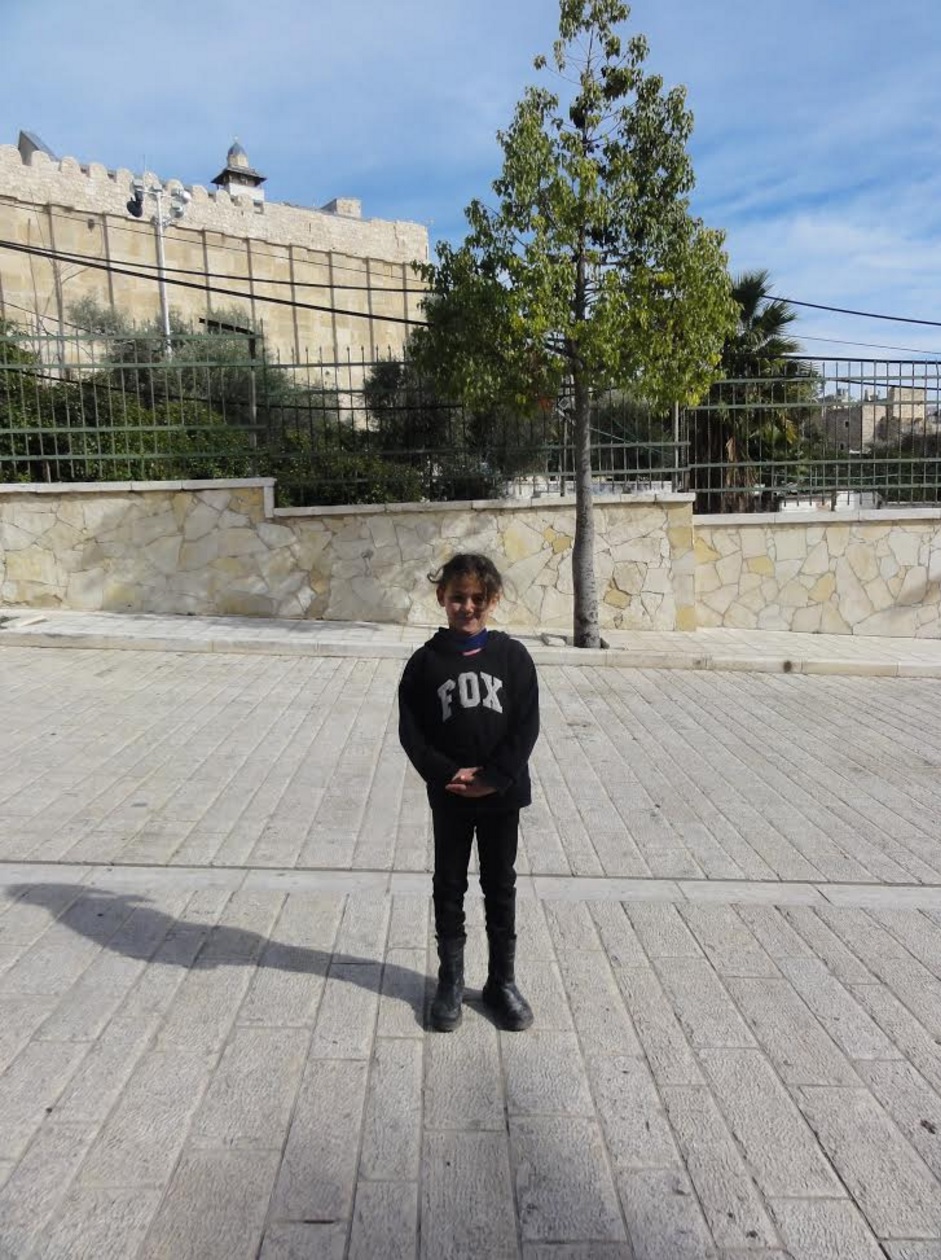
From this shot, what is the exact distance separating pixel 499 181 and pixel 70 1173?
26.9 feet

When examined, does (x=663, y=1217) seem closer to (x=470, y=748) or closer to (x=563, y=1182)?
(x=563, y=1182)

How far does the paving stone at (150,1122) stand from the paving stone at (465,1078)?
59 cm

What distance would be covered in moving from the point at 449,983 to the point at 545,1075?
0.39 metres

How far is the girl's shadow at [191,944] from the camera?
9.65 ft

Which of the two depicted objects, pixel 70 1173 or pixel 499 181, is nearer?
pixel 70 1173

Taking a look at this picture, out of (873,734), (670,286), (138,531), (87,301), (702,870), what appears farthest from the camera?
(87,301)

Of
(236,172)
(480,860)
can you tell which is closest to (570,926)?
(480,860)

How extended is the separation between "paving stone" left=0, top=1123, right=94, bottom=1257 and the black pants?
3.48ft

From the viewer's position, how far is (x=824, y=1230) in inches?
75.7

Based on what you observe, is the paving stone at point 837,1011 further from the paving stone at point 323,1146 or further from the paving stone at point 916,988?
the paving stone at point 323,1146

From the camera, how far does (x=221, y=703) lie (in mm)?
6863

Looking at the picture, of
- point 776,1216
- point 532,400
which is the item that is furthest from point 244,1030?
point 532,400

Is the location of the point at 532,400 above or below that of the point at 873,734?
above

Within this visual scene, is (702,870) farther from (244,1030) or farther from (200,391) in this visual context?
(200,391)
